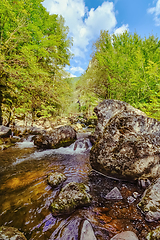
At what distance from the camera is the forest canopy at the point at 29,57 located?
5.67 metres

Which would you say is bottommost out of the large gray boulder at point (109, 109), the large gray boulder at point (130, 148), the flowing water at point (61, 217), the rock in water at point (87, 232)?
the flowing water at point (61, 217)

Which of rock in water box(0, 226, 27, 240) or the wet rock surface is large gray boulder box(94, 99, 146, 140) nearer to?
the wet rock surface

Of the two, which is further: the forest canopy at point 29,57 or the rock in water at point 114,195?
the forest canopy at point 29,57

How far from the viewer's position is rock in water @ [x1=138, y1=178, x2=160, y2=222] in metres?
1.88

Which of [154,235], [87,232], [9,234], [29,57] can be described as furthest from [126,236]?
[29,57]

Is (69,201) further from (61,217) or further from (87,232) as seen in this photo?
(87,232)

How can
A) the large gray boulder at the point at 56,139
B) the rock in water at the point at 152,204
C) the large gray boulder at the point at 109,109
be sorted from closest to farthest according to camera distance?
1. the rock in water at the point at 152,204
2. the large gray boulder at the point at 109,109
3. the large gray boulder at the point at 56,139

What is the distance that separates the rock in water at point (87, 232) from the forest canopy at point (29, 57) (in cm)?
647

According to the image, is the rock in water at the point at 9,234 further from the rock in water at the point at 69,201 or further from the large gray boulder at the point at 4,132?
the large gray boulder at the point at 4,132

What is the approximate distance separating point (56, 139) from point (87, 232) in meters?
5.85

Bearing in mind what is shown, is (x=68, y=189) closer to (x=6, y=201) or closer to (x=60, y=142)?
(x=6, y=201)

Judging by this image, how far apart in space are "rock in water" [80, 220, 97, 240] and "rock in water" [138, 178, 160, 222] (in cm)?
108

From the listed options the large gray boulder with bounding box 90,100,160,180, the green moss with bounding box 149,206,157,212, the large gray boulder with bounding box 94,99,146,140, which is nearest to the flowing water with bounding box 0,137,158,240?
the green moss with bounding box 149,206,157,212

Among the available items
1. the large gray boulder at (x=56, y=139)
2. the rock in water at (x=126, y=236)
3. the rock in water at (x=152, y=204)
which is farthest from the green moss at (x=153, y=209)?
the large gray boulder at (x=56, y=139)
